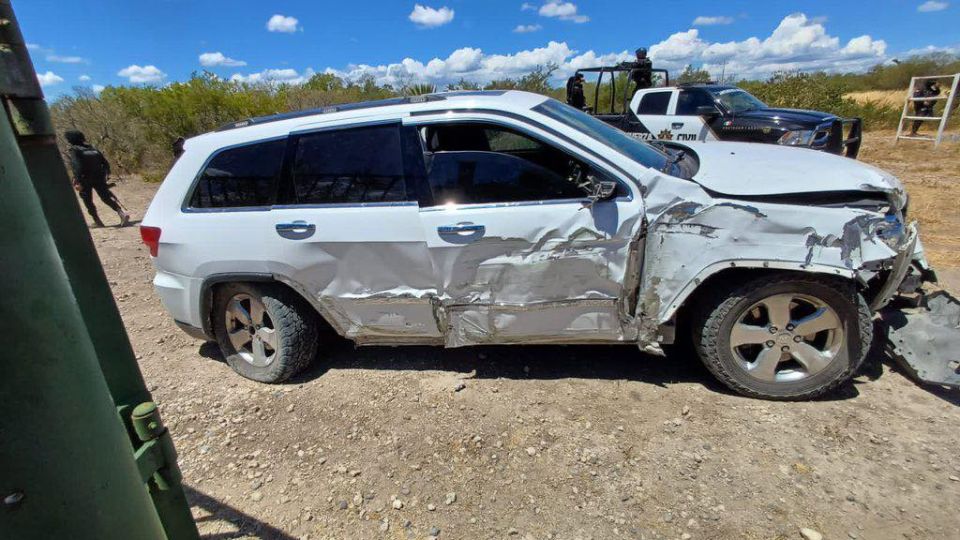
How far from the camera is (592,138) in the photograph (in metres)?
3.03

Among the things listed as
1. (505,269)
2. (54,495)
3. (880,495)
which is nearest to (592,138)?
(505,269)

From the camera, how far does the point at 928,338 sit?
3.07 metres

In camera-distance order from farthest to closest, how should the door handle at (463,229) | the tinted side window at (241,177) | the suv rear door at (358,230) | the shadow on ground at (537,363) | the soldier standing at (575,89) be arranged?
the soldier standing at (575,89), the shadow on ground at (537,363), the tinted side window at (241,177), the suv rear door at (358,230), the door handle at (463,229)

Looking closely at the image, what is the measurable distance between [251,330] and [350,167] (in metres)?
1.47

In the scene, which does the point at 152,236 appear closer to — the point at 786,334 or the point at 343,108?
the point at 343,108

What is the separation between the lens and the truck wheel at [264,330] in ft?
11.4

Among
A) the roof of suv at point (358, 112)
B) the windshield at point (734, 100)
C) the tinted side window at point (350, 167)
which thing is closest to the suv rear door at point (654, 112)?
the windshield at point (734, 100)

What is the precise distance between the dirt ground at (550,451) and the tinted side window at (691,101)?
6827 millimetres

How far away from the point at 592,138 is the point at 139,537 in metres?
2.78

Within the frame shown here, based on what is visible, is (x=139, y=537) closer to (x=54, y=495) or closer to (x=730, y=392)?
(x=54, y=495)

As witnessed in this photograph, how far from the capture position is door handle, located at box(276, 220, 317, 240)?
125 inches

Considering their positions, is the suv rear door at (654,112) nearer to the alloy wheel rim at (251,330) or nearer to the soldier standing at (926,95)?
the alloy wheel rim at (251,330)

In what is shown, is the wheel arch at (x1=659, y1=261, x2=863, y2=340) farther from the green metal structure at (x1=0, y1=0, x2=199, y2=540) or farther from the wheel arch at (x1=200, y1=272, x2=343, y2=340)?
the green metal structure at (x1=0, y1=0, x2=199, y2=540)

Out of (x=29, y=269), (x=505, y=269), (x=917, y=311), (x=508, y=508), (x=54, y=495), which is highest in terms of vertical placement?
(x=29, y=269)
